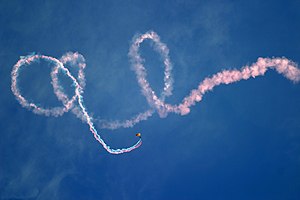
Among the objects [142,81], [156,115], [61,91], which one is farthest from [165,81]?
[61,91]

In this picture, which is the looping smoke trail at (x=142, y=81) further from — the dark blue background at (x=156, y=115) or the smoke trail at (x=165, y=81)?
the dark blue background at (x=156, y=115)

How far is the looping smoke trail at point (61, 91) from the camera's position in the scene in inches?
677

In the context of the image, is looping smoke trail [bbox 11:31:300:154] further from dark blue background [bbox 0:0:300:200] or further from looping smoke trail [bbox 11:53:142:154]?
dark blue background [bbox 0:0:300:200]

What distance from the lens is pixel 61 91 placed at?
1733 cm

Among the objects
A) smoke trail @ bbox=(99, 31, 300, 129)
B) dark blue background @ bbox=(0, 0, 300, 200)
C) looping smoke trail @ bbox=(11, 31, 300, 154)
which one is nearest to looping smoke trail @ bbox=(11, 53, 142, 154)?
looping smoke trail @ bbox=(11, 31, 300, 154)

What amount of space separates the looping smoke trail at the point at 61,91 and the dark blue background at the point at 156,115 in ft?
0.84

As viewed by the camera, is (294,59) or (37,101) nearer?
(294,59)

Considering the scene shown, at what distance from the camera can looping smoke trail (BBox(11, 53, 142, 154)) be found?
17188 mm

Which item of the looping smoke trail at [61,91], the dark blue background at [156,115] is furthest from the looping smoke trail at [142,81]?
Answer: the dark blue background at [156,115]

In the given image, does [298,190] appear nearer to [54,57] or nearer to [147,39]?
[147,39]

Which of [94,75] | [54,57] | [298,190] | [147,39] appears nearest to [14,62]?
[54,57]

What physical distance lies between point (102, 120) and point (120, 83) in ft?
6.08

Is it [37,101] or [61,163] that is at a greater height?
[37,101]

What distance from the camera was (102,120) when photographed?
1722 centimetres
